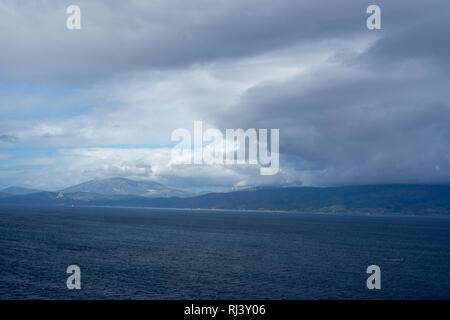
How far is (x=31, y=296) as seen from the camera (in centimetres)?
7525

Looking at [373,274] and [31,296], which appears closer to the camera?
[31,296]
